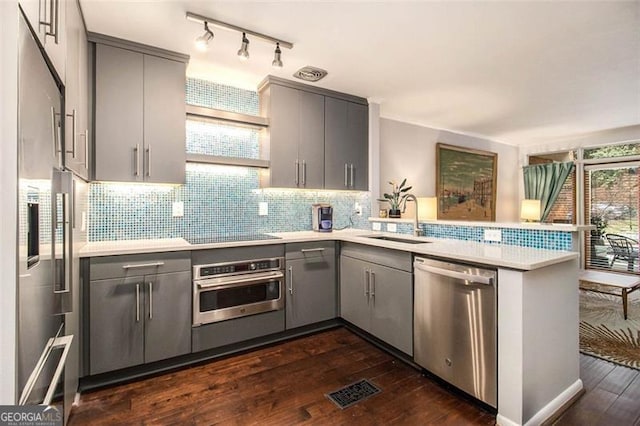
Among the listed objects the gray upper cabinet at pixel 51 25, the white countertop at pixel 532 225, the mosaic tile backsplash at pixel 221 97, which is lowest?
the white countertop at pixel 532 225

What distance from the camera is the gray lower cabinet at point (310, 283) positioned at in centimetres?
281

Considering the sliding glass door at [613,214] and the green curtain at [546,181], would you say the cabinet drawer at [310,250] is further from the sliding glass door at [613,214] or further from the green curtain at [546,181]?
the green curtain at [546,181]

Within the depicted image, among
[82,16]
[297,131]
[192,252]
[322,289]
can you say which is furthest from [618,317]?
[82,16]

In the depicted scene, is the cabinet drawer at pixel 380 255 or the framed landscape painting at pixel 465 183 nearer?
the cabinet drawer at pixel 380 255

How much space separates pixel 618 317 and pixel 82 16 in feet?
17.8

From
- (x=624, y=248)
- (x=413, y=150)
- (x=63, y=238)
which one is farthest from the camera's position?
(x=624, y=248)

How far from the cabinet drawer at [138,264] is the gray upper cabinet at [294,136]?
3.69 feet

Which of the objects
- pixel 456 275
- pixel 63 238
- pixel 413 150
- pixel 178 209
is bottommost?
pixel 456 275

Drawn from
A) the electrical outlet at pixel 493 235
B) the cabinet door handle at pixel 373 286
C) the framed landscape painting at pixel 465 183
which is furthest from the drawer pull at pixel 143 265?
the framed landscape painting at pixel 465 183

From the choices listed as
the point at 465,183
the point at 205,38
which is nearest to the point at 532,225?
the point at 205,38

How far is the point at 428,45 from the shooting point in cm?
245

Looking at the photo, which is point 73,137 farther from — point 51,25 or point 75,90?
point 51,25

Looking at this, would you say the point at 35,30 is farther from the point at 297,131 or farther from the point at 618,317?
the point at 618,317

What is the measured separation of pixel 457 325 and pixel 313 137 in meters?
2.21
